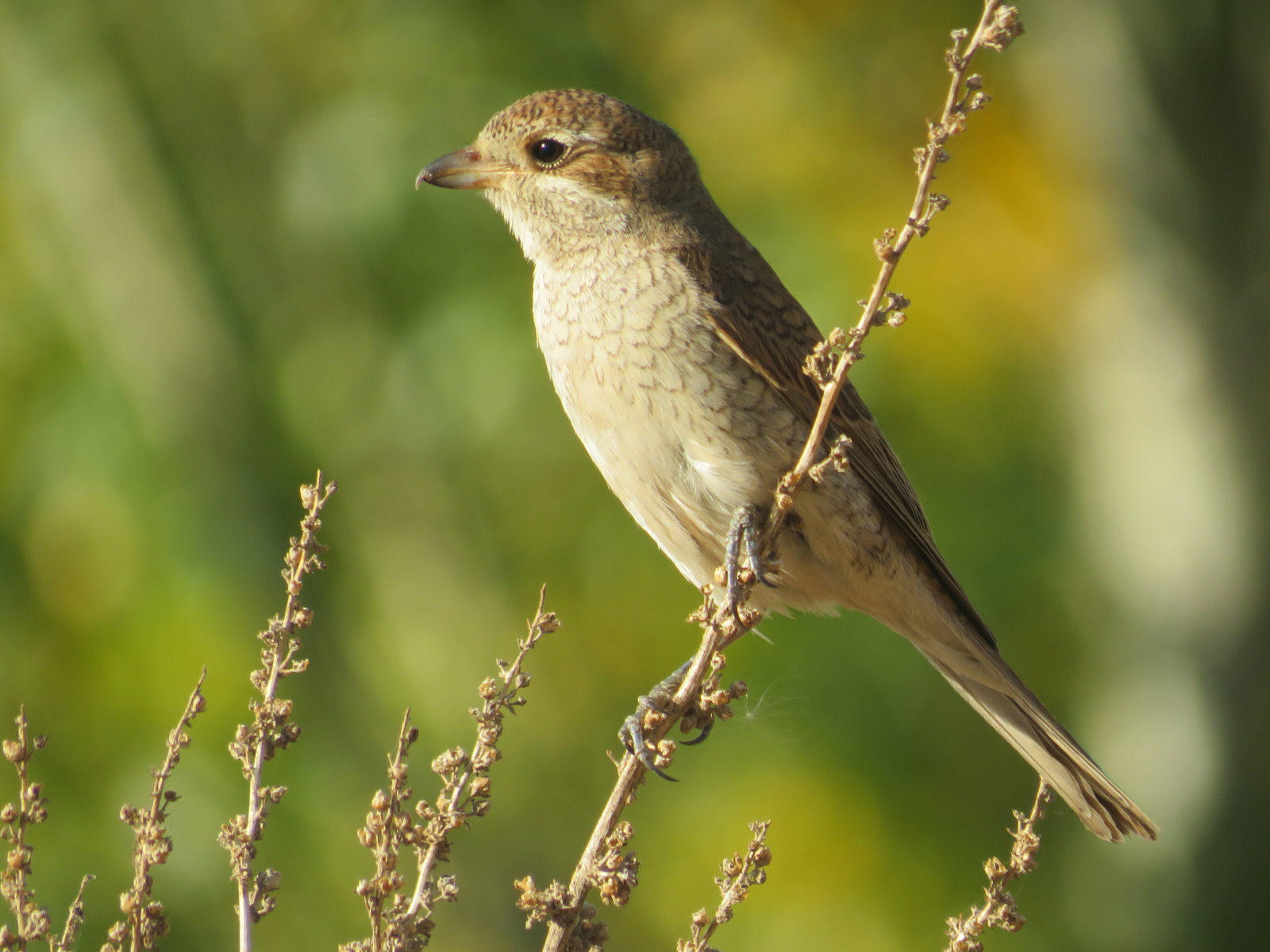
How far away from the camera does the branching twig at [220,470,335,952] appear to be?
75.9 inches

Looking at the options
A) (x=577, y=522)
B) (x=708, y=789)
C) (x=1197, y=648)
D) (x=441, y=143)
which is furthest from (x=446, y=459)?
(x=1197, y=648)

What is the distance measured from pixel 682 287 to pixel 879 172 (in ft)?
14.4

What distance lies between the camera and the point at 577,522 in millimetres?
7012

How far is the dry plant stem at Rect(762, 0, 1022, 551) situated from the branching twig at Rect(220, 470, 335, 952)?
34.1 inches

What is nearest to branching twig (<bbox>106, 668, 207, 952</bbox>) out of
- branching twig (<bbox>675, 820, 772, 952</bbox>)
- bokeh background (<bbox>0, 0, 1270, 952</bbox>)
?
branching twig (<bbox>675, 820, 772, 952</bbox>)

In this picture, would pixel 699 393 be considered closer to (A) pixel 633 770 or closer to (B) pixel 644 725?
(B) pixel 644 725

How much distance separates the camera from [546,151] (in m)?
3.63

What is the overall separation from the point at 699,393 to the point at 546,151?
3.11 ft

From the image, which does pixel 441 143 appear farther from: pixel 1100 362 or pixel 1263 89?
pixel 1263 89

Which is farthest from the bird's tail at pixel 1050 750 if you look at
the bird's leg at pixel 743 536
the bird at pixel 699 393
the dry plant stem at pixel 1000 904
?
the dry plant stem at pixel 1000 904

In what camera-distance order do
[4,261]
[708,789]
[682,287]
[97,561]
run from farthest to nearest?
[4,261] → [97,561] → [708,789] → [682,287]

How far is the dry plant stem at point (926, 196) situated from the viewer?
198cm

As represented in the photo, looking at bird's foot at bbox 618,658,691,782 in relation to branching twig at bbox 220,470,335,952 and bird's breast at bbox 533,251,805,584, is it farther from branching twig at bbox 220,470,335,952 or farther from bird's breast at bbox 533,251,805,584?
branching twig at bbox 220,470,335,952

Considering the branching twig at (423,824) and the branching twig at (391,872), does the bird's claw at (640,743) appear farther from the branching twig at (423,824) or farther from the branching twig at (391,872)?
the branching twig at (391,872)
